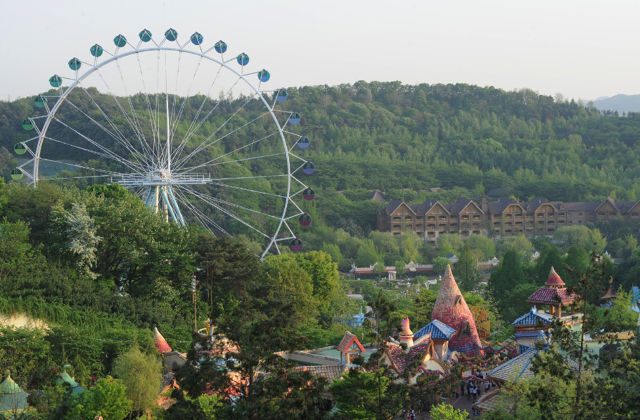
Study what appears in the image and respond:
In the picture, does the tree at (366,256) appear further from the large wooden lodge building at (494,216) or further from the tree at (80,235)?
the tree at (80,235)

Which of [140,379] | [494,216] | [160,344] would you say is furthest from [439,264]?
[140,379]

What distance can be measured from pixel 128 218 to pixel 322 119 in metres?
82.4

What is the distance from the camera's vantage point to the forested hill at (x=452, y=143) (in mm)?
93250

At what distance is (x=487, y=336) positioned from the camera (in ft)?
109

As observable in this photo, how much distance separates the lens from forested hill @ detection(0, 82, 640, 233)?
93250mm

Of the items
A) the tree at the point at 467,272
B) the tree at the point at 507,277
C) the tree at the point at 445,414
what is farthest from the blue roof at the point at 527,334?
the tree at the point at 467,272

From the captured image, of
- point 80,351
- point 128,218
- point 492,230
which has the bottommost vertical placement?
point 492,230

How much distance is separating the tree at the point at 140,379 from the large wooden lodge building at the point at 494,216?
61673 mm

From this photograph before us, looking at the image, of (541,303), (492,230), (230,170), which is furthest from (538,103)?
(541,303)

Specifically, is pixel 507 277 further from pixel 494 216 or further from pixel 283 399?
pixel 494 216

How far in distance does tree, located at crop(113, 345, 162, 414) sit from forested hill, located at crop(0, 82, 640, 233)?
192ft

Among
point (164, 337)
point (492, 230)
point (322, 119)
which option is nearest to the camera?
point (164, 337)

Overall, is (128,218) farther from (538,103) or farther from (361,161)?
(538,103)

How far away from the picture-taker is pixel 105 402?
67.2 feet
